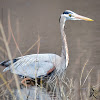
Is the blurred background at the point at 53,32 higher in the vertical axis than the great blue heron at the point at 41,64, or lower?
lower

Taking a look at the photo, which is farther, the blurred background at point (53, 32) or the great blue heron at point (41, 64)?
the blurred background at point (53, 32)

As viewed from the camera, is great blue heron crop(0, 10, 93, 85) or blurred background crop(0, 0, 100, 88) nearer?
great blue heron crop(0, 10, 93, 85)

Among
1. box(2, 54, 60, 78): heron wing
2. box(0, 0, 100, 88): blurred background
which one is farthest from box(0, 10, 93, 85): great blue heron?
box(0, 0, 100, 88): blurred background

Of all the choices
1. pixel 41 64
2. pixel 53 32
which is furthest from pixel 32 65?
pixel 53 32

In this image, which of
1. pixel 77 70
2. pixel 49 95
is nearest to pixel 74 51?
pixel 77 70

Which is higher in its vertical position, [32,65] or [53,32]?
[32,65]

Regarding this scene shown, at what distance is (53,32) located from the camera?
9477mm

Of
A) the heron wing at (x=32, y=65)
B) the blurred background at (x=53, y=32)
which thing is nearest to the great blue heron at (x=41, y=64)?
the heron wing at (x=32, y=65)

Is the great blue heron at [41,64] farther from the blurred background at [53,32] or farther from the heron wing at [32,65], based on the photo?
the blurred background at [53,32]

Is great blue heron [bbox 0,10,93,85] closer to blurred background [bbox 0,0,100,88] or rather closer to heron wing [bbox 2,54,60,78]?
heron wing [bbox 2,54,60,78]

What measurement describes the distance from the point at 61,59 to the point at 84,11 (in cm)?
712

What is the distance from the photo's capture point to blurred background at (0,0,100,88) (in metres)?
5.87

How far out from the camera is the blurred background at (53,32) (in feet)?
19.3

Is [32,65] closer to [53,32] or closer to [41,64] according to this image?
[41,64]
